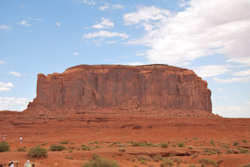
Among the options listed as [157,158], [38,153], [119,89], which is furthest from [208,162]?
[119,89]

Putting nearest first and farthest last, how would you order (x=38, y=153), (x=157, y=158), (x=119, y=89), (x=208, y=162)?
1. (x=38, y=153)
2. (x=208, y=162)
3. (x=157, y=158)
4. (x=119, y=89)

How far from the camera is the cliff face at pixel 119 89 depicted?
55.8m

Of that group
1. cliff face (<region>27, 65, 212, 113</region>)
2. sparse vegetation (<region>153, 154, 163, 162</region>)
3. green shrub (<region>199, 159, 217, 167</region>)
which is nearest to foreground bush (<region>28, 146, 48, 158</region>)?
sparse vegetation (<region>153, 154, 163, 162</region>)

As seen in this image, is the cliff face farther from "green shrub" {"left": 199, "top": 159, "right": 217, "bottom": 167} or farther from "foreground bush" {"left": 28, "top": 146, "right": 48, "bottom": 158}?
"foreground bush" {"left": 28, "top": 146, "right": 48, "bottom": 158}

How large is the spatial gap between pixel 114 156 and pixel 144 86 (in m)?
42.3

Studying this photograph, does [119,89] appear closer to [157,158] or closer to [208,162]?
[157,158]

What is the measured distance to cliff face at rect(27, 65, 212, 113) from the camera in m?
55.8

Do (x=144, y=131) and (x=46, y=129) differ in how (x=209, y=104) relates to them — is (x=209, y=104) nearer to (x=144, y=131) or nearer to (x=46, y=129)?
(x=144, y=131)

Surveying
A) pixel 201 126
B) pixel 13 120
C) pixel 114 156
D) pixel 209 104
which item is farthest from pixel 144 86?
pixel 114 156

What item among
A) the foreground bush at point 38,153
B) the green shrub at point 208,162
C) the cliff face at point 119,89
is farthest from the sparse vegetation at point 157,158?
the cliff face at point 119,89

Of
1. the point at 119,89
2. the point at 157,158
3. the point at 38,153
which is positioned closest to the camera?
the point at 38,153

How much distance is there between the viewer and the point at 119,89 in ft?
194

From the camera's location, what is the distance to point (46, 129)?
40062 mm

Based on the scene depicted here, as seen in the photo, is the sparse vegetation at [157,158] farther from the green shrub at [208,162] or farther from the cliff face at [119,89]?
the cliff face at [119,89]
